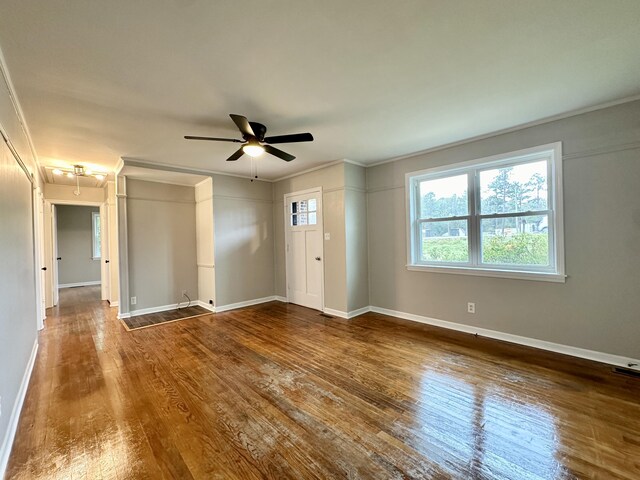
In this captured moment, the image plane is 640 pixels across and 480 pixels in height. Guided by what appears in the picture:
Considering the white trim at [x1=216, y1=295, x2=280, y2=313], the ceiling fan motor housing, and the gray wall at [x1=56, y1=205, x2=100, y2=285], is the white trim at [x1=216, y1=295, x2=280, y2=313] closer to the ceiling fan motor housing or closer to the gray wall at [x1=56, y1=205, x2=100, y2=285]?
the ceiling fan motor housing

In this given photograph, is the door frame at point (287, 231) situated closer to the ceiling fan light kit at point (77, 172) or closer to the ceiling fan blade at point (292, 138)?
the ceiling fan blade at point (292, 138)

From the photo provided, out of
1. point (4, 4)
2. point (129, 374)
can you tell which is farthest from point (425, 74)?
point (129, 374)

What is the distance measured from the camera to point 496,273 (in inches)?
137

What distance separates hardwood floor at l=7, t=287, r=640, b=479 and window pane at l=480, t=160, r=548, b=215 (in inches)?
65.5

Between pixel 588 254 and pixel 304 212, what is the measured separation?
3943 mm

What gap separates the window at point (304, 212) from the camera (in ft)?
16.6

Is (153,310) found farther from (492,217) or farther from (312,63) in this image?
(492,217)

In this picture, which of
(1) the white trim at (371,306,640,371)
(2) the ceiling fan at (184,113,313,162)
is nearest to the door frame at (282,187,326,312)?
(1) the white trim at (371,306,640,371)

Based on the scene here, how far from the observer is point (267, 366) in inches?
114

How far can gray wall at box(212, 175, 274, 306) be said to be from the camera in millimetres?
5078

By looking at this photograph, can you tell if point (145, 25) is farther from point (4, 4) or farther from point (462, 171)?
point (462, 171)

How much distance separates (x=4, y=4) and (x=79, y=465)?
2.55 m

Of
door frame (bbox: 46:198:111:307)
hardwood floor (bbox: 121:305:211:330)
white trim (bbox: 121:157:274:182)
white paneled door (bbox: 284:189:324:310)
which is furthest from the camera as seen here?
door frame (bbox: 46:198:111:307)

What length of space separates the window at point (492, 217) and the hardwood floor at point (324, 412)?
100 cm
